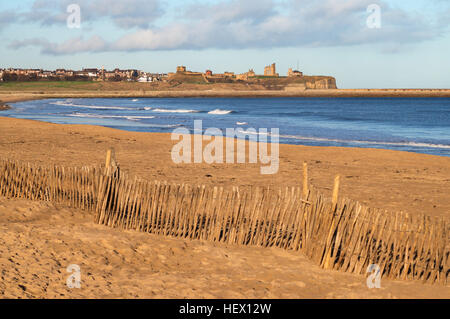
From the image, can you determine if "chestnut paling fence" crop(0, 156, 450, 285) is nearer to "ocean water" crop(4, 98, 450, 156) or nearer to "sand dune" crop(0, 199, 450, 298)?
"sand dune" crop(0, 199, 450, 298)

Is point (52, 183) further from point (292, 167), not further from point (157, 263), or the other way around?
point (292, 167)

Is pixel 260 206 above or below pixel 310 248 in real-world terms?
above

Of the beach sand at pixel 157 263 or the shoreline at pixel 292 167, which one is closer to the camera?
the beach sand at pixel 157 263

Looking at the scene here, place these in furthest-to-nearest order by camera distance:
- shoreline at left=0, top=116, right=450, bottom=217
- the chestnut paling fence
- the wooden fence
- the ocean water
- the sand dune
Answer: the ocean water
shoreline at left=0, top=116, right=450, bottom=217
the wooden fence
the chestnut paling fence
the sand dune

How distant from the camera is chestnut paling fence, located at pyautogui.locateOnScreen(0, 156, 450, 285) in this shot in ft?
19.1

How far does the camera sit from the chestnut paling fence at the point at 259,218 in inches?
229

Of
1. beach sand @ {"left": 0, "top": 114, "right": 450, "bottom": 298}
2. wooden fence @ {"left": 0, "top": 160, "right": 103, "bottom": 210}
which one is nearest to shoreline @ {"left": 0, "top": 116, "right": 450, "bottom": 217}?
beach sand @ {"left": 0, "top": 114, "right": 450, "bottom": 298}

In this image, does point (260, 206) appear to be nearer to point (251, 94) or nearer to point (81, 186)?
point (81, 186)

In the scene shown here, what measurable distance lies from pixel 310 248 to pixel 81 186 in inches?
157

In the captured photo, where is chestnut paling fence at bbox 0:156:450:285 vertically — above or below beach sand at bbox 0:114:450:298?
above

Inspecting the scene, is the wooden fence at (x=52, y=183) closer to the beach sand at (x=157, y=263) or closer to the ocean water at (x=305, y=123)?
the beach sand at (x=157, y=263)

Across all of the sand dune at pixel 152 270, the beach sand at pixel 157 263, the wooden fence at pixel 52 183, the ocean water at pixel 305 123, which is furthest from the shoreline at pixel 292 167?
the ocean water at pixel 305 123
